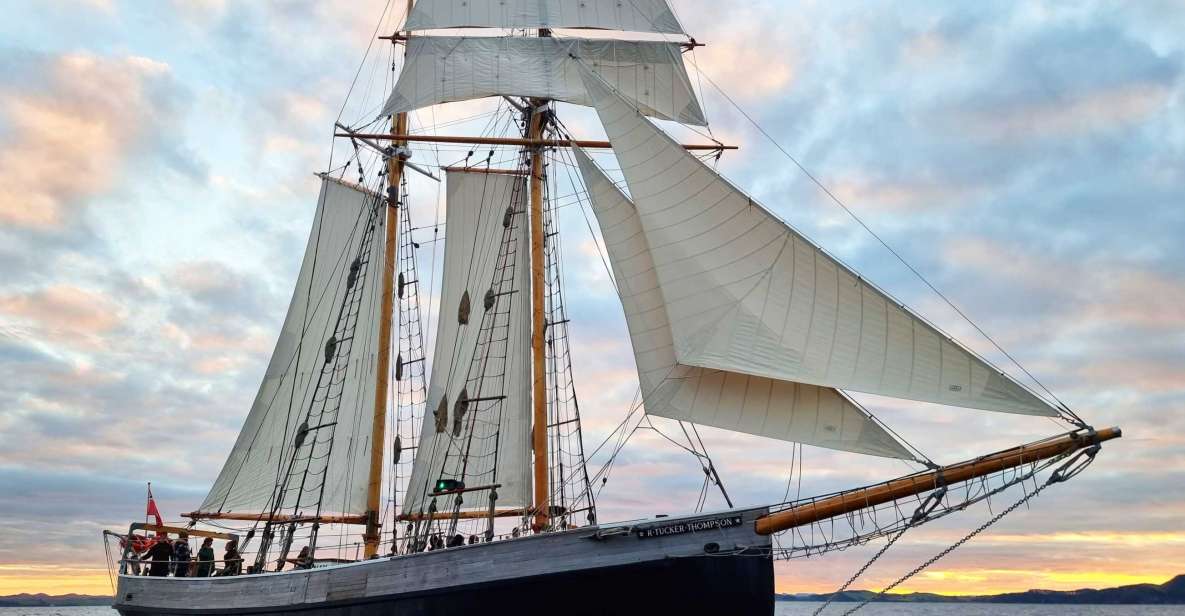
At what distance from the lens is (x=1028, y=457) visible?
2252cm

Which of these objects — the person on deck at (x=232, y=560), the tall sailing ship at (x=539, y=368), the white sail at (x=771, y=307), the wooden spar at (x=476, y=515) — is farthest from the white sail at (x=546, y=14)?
the person on deck at (x=232, y=560)

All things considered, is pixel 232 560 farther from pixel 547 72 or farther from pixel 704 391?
pixel 547 72

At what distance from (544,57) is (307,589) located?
19.7 meters

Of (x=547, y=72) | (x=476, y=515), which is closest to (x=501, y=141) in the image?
(x=547, y=72)

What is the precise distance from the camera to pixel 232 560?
32875 millimetres

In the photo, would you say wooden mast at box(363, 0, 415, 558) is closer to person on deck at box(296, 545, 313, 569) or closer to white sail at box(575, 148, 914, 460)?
person on deck at box(296, 545, 313, 569)

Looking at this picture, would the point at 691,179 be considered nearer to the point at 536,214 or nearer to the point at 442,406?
the point at 536,214

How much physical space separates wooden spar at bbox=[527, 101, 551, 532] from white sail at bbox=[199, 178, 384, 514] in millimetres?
8067

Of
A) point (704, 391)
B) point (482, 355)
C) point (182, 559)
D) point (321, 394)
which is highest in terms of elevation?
point (482, 355)

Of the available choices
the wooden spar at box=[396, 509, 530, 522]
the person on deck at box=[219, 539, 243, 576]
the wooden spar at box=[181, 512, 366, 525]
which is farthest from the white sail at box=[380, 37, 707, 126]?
the person on deck at box=[219, 539, 243, 576]

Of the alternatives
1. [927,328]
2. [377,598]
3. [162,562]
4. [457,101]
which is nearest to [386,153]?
[457,101]

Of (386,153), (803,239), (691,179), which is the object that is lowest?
(803,239)

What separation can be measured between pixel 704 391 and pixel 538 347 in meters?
8.46

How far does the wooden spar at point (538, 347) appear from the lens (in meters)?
31.3
